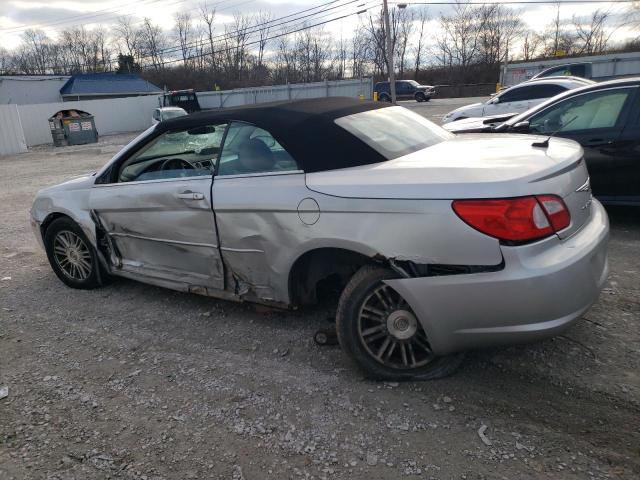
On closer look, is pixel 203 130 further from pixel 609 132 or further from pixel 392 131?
pixel 609 132

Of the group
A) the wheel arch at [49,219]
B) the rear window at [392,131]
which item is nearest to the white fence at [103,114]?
the wheel arch at [49,219]

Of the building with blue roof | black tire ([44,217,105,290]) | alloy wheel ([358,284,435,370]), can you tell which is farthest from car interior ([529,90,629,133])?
the building with blue roof

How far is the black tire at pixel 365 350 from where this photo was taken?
9.21 feet

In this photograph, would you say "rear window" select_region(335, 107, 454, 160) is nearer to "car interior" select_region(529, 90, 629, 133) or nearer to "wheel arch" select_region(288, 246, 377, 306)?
"wheel arch" select_region(288, 246, 377, 306)

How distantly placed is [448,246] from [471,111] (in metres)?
12.7

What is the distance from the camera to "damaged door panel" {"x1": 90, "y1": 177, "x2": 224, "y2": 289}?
3.48 metres

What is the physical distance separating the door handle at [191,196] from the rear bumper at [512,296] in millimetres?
1513

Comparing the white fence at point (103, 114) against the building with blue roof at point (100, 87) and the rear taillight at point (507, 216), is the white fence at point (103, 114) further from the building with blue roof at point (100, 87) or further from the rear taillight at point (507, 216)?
the rear taillight at point (507, 216)

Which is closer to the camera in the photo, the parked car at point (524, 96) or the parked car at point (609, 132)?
the parked car at point (609, 132)

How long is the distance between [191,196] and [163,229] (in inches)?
17.1

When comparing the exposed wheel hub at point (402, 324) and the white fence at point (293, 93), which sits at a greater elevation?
the white fence at point (293, 93)

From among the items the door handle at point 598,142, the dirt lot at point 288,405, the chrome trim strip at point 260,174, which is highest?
the chrome trim strip at point 260,174

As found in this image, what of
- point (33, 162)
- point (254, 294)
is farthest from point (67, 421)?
point (33, 162)

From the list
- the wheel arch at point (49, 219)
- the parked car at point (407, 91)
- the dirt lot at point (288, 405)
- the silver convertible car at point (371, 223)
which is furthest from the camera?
the parked car at point (407, 91)
